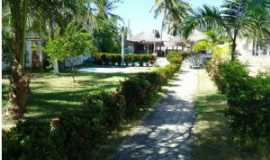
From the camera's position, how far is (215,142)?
927 centimetres

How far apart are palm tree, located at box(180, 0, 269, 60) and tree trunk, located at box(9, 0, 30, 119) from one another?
253 inches

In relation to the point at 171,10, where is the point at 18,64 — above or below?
below

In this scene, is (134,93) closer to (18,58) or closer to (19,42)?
(18,58)

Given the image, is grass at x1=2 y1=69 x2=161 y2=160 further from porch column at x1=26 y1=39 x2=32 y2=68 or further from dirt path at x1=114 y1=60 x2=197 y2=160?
porch column at x1=26 y1=39 x2=32 y2=68

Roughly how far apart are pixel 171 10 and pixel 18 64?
4209 mm

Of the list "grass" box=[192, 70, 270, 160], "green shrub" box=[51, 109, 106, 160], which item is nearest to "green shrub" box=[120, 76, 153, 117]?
"grass" box=[192, 70, 270, 160]

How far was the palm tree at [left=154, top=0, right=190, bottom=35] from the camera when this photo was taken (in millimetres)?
10620

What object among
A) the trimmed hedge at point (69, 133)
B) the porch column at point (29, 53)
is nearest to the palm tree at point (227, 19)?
the trimmed hedge at point (69, 133)

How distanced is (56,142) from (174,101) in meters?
10.8

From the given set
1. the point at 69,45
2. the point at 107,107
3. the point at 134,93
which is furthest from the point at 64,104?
the point at 69,45

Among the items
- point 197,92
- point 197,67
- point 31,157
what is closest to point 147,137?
point 31,157

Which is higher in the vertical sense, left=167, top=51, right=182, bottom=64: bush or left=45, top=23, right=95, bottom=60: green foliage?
left=45, top=23, right=95, bottom=60: green foliage

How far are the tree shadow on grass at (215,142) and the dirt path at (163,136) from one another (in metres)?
0.22

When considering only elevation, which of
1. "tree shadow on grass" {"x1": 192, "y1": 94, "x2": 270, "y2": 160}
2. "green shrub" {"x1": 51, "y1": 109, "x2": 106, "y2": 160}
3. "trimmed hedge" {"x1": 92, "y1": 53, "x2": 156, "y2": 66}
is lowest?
"tree shadow on grass" {"x1": 192, "y1": 94, "x2": 270, "y2": 160}
